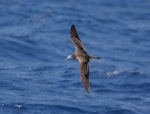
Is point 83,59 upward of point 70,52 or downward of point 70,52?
downward

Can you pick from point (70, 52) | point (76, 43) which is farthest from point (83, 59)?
point (70, 52)

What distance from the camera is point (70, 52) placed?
2386 cm

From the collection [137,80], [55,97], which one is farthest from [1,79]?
[137,80]

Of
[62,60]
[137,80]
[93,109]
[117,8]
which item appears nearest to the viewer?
[93,109]

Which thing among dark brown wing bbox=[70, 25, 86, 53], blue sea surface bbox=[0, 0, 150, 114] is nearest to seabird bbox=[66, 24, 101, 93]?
dark brown wing bbox=[70, 25, 86, 53]

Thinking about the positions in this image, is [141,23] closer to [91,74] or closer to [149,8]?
[149,8]

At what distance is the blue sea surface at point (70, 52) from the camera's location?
17.8 m

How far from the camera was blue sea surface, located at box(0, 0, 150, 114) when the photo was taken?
58.5 feet

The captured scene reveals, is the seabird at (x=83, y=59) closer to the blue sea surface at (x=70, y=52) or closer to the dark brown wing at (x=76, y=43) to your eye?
the dark brown wing at (x=76, y=43)

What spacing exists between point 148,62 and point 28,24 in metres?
6.49

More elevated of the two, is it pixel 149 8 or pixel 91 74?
pixel 149 8

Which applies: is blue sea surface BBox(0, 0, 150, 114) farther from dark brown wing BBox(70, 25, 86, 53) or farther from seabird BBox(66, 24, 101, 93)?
dark brown wing BBox(70, 25, 86, 53)

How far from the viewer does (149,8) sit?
32.4 m

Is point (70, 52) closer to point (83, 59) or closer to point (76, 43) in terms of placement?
point (76, 43)
